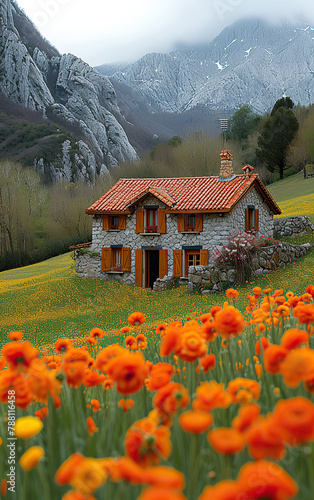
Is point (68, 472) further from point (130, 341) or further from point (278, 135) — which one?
point (278, 135)

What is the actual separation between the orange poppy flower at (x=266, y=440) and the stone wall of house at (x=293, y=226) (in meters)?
25.4

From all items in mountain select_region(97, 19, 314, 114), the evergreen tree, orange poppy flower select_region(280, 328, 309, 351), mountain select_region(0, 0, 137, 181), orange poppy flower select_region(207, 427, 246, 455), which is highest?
mountain select_region(97, 19, 314, 114)

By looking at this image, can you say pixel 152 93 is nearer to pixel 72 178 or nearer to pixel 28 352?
pixel 72 178

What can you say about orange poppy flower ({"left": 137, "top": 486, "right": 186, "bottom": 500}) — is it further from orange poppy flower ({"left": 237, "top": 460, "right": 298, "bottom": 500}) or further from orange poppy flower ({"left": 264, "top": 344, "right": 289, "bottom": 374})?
orange poppy flower ({"left": 264, "top": 344, "right": 289, "bottom": 374})

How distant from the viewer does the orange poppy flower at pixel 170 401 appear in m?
1.31

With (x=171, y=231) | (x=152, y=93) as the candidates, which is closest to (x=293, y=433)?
(x=171, y=231)

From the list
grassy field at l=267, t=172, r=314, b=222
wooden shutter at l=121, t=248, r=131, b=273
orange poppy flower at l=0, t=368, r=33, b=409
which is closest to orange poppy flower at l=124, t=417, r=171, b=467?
orange poppy flower at l=0, t=368, r=33, b=409

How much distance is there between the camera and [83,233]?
4216 cm

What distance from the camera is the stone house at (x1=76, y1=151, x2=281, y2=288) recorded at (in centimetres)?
2114

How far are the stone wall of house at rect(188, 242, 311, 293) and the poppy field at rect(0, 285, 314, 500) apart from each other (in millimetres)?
15681

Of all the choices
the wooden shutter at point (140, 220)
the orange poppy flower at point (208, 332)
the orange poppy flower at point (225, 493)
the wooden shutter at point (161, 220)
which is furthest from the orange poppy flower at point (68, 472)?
the wooden shutter at point (140, 220)

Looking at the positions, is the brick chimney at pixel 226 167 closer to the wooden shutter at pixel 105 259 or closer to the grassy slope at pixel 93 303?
the grassy slope at pixel 93 303

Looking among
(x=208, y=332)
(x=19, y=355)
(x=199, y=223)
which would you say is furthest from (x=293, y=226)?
(x=19, y=355)

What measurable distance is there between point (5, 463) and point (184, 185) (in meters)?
23.1
